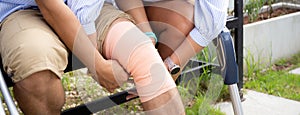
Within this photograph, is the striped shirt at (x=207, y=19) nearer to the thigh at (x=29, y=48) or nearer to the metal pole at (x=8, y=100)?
the thigh at (x=29, y=48)

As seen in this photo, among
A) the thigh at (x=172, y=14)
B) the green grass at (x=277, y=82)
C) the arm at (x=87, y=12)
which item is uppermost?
the arm at (x=87, y=12)

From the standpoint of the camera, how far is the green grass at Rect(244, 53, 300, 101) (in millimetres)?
2682

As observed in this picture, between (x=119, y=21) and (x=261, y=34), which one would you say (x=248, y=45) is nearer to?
(x=261, y=34)

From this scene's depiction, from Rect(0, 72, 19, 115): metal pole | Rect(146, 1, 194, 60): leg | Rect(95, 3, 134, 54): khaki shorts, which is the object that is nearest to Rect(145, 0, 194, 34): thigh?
Rect(146, 1, 194, 60): leg

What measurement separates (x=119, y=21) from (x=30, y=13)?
31 centimetres

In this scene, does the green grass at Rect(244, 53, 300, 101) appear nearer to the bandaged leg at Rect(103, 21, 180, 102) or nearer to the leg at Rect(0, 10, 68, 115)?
the bandaged leg at Rect(103, 21, 180, 102)

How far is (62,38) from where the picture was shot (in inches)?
53.4

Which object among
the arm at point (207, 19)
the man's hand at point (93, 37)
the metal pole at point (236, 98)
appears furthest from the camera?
the metal pole at point (236, 98)

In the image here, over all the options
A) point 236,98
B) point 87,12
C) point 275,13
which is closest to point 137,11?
point 87,12

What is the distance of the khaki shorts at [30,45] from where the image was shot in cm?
120

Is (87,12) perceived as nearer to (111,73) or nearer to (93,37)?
(93,37)

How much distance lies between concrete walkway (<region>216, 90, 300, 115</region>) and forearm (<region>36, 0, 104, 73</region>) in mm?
1291

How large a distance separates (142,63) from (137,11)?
0.34m

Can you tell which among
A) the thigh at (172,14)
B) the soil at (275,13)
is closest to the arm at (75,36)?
the thigh at (172,14)
